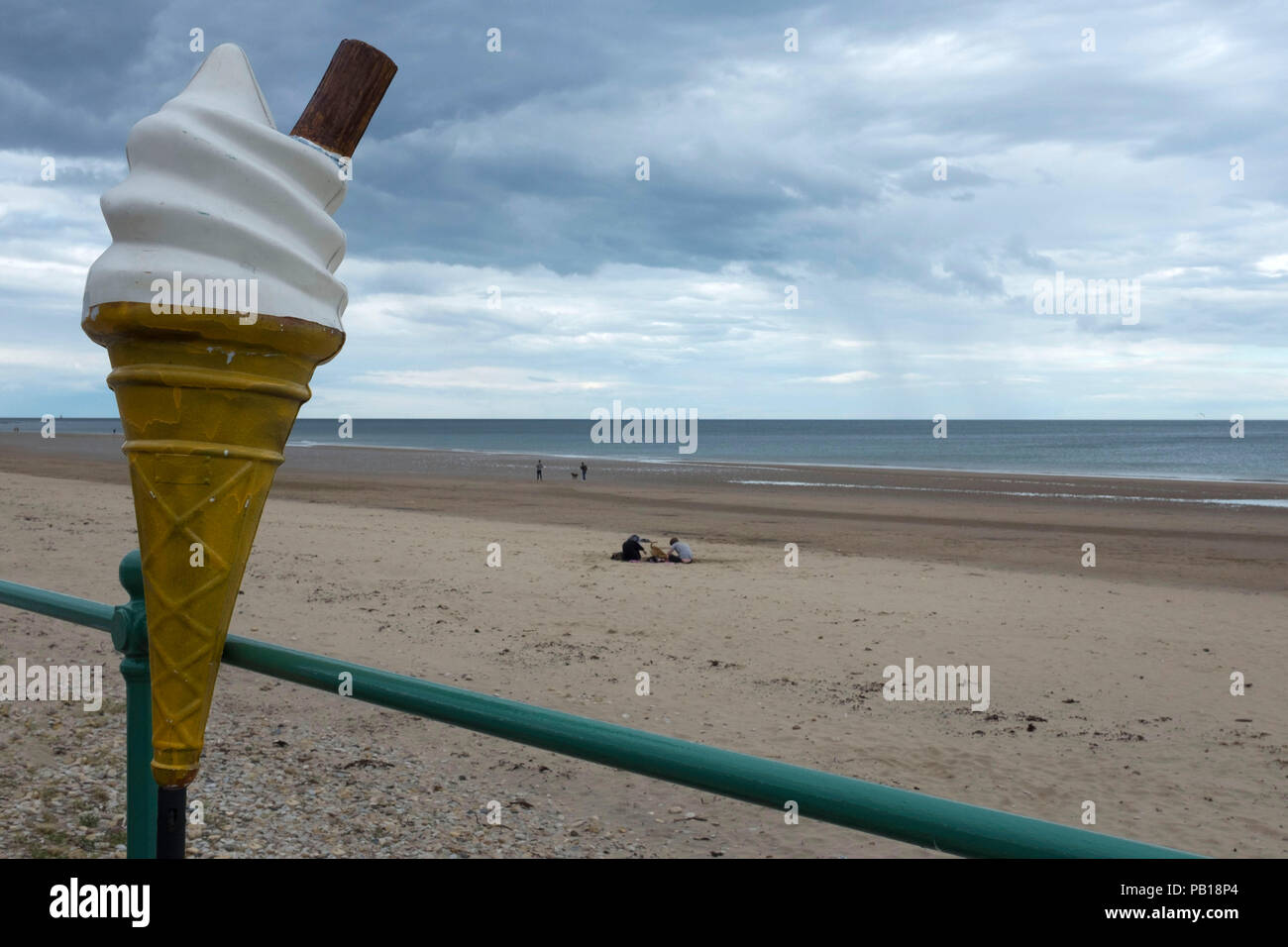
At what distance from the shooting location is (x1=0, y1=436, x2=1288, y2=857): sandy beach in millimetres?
4719

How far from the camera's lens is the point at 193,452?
138 centimetres

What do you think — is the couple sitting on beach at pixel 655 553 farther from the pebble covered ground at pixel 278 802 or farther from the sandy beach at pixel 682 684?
the pebble covered ground at pixel 278 802

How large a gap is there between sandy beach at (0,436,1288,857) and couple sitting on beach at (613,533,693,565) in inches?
18.4

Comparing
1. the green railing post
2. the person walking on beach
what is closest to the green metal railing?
the green railing post

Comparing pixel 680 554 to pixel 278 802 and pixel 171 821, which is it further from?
pixel 171 821

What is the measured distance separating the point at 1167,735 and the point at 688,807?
4.04m

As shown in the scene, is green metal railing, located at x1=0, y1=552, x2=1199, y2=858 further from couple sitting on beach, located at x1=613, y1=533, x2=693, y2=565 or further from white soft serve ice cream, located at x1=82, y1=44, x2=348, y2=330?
couple sitting on beach, located at x1=613, y1=533, x2=693, y2=565

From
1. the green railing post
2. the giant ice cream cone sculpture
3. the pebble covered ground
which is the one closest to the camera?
the giant ice cream cone sculpture

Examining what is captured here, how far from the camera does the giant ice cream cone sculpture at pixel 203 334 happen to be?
134 centimetres

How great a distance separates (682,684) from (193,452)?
6756 mm

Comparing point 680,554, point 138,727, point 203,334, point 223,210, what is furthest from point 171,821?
point 680,554

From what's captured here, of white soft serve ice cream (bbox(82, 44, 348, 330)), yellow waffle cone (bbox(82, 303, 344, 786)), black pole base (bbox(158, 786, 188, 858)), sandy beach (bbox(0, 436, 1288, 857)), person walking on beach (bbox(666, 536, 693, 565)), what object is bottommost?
→ sandy beach (bbox(0, 436, 1288, 857))

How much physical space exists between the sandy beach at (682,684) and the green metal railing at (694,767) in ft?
8.62
